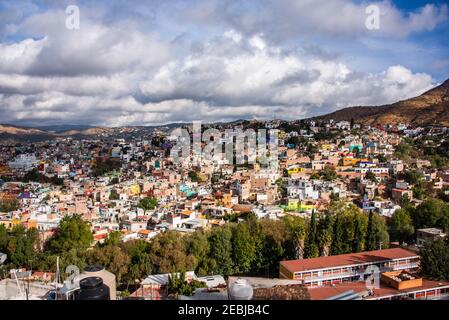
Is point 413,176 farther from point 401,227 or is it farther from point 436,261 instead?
point 436,261

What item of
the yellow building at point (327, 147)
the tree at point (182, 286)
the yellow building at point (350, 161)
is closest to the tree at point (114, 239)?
the tree at point (182, 286)

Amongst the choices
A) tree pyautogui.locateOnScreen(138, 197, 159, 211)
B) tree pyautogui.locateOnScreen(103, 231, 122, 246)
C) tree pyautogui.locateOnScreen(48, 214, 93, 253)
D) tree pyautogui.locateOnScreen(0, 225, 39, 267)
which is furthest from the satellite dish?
tree pyautogui.locateOnScreen(138, 197, 159, 211)

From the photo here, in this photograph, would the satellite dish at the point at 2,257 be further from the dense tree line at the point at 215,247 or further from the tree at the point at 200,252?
the tree at the point at 200,252

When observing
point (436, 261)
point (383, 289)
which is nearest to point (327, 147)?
point (436, 261)

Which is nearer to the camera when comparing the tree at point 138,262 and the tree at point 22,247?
the tree at point 138,262

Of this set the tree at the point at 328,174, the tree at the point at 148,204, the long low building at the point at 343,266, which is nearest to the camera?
the long low building at the point at 343,266

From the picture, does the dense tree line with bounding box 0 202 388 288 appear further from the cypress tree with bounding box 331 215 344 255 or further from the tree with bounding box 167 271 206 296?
the tree with bounding box 167 271 206 296
